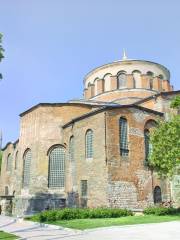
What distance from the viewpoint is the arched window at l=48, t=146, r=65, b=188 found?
27.2m

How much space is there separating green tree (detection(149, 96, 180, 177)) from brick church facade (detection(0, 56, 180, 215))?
3860 mm

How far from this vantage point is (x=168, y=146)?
18.8 meters

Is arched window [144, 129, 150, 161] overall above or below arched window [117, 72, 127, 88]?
below

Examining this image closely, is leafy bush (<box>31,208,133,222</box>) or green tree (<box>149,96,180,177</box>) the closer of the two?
leafy bush (<box>31,208,133,222</box>)

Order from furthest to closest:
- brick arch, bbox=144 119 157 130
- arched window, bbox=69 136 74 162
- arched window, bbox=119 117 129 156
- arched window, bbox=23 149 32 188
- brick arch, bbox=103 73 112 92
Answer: brick arch, bbox=103 73 112 92
arched window, bbox=23 149 32 188
arched window, bbox=69 136 74 162
brick arch, bbox=144 119 157 130
arched window, bbox=119 117 129 156

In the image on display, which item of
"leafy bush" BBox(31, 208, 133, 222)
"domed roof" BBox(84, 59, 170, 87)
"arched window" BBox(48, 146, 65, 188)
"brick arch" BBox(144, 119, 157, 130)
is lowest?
"leafy bush" BBox(31, 208, 133, 222)

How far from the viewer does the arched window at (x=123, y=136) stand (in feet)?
76.6

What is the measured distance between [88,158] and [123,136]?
319cm

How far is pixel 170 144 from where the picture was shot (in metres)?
18.7

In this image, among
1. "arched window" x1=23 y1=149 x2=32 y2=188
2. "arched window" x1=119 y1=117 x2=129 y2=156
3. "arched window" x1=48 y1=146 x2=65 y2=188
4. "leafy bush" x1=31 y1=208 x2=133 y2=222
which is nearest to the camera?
"leafy bush" x1=31 y1=208 x2=133 y2=222

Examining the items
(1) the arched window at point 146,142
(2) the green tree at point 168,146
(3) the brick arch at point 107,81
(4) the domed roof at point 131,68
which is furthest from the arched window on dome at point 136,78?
(2) the green tree at point 168,146

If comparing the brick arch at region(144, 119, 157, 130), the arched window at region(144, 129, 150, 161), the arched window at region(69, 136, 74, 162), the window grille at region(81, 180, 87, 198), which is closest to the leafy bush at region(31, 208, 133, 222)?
the window grille at region(81, 180, 87, 198)

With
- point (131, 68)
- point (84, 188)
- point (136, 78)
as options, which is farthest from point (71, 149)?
point (131, 68)

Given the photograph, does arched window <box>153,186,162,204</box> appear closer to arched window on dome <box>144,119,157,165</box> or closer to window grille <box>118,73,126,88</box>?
arched window on dome <box>144,119,157,165</box>
